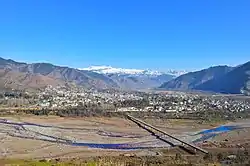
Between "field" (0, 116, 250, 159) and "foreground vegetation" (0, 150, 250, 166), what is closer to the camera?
"foreground vegetation" (0, 150, 250, 166)

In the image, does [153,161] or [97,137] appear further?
[97,137]

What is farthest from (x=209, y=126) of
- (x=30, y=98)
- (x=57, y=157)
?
(x=30, y=98)

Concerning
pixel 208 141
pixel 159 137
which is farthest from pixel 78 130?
pixel 208 141

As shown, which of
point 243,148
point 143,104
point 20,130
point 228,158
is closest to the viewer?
point 228,158

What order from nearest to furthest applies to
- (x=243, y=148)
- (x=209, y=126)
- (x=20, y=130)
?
(x=243, y=148) < (x=20, y=130) < (x=209, y=126)

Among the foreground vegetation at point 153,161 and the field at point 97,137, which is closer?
the foreground vegetation at point 153,161

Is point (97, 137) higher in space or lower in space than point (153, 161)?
higher

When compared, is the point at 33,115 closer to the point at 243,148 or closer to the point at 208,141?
the point at 208,141

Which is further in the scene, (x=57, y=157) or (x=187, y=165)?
(x=57, y=157)

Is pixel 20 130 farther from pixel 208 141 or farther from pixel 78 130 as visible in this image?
pixel 208 141
